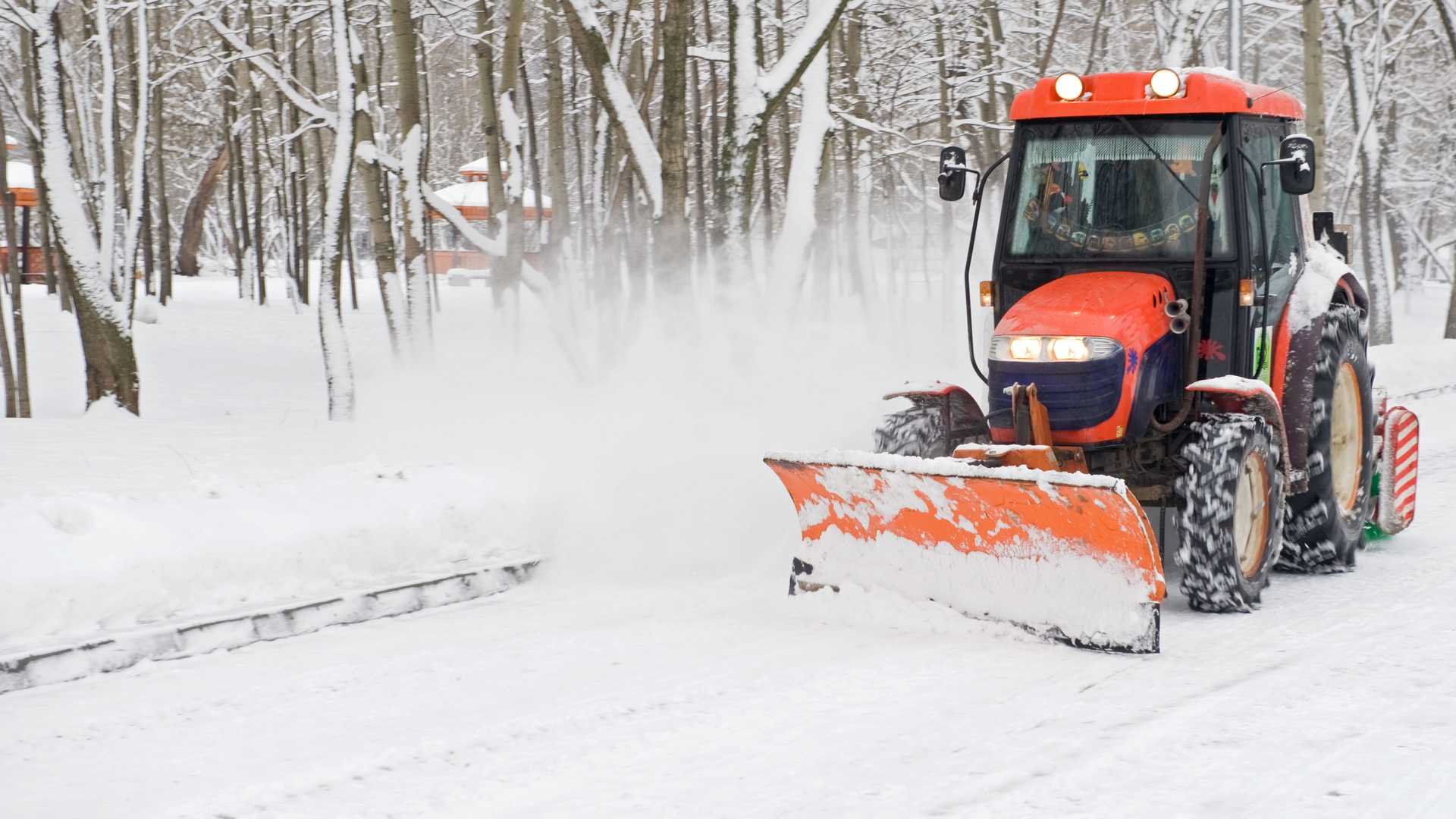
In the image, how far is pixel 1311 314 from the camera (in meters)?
7.09

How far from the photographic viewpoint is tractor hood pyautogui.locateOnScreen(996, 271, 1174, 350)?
621 cm

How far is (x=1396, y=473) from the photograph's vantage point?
786 centimetres

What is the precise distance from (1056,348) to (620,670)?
93.3 inches

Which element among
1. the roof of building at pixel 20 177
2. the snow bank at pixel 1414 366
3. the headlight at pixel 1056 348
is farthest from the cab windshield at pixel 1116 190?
the roof of building at pixel 20 177

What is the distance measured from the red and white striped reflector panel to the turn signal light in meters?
1.88

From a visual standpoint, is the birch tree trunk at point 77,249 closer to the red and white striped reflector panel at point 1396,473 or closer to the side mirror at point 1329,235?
the side mirror at point 1329,235

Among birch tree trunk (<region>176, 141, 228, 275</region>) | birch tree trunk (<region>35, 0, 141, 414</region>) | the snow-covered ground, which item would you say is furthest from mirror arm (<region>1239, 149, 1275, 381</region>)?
birch tree trunk (<region>176, 141, 228, 275</region>)

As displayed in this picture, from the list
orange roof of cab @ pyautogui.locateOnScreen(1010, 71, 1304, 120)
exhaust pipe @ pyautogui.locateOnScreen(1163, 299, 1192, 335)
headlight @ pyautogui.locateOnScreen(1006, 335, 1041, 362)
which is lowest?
headlight @ pyautogui.locateOnScreen(1006, 335, 1041, 362)

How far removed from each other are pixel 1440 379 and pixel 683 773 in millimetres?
16615

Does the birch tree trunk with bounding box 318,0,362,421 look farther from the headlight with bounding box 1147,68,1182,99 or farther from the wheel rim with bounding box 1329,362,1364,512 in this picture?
the wheel rim with bounding box 1329,362,1364,512

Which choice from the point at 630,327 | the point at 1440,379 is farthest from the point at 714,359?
the point at 1440,379

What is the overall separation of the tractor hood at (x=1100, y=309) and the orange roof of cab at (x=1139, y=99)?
2.51 ft

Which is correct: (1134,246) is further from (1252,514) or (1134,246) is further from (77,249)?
(77,249)

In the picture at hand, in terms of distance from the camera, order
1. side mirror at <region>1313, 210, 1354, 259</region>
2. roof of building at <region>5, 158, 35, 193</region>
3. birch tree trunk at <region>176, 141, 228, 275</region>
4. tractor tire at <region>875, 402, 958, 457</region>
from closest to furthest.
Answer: tractor tire at <region>875, 402, 958, 457</region>
side mirror at <region>1313, 210, 1354, 259</region>
birch tree trunk at <region>176, 141, 228, 275</region>
roof of building at <region>5, 158, 35, 193</region>
